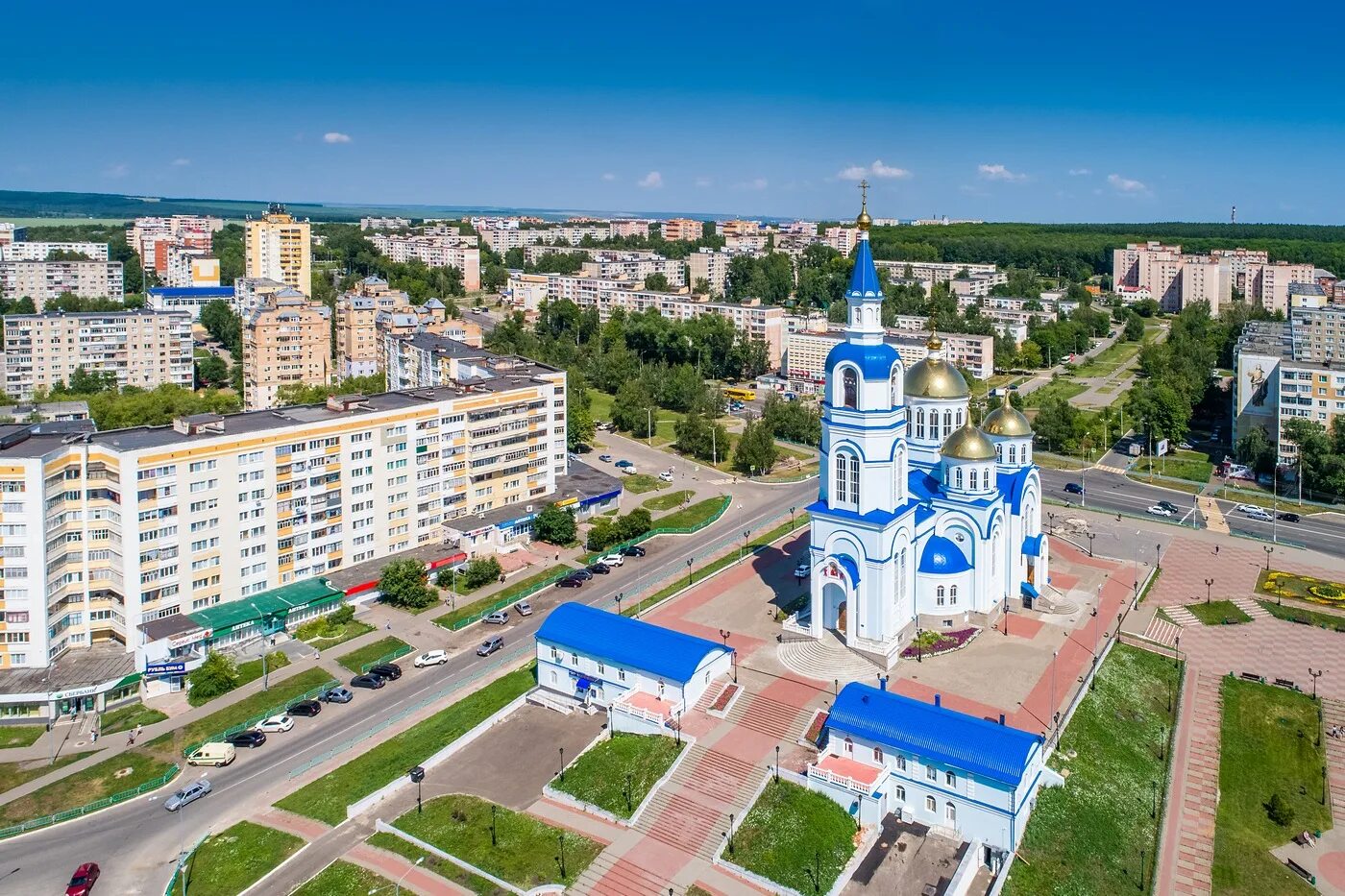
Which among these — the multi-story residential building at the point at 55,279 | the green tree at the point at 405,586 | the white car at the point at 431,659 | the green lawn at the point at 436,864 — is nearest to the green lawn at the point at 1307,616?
the white car at the point at 431,659

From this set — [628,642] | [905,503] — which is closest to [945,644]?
[905,503]

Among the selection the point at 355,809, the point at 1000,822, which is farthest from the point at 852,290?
the point at 355,809

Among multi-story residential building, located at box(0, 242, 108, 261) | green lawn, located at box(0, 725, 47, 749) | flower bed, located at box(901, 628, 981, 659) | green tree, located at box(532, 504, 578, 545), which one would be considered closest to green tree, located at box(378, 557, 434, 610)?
green tree, located at box(532, 504, 578, 545)

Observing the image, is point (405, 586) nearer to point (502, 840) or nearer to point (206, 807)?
point (206, 807)

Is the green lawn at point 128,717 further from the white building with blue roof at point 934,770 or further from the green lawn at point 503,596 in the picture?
the white building with blue roof at point 934,770

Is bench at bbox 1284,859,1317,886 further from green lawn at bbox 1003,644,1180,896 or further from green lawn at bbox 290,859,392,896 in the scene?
green lawn at bbox 290,859,392,896

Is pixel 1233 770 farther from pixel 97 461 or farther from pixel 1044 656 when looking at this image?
Result: pixel 97 461

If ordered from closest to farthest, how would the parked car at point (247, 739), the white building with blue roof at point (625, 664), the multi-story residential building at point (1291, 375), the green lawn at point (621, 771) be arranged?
the green lawn at point (621, 771) → the white building with blue roof at point (625, 664) → the parked car at point (247, 739) → the multi-story residential building at point (1291, 375)
